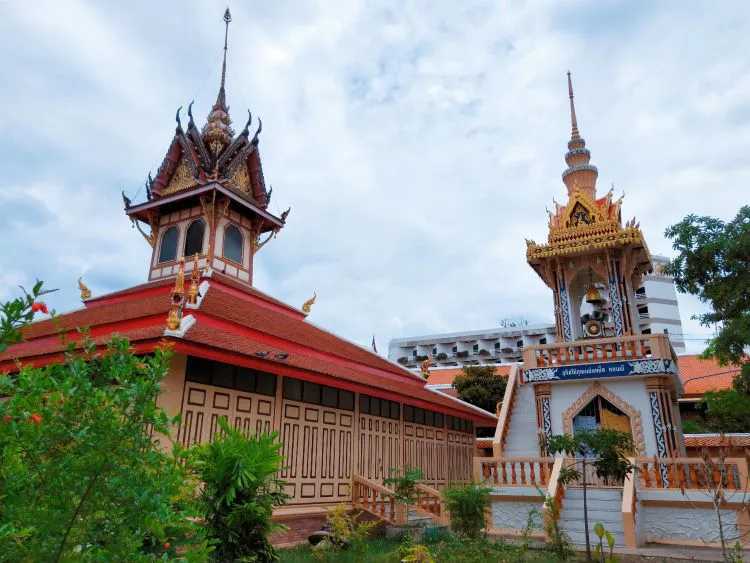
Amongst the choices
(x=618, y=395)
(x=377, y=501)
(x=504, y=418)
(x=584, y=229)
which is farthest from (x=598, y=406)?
(x=377, y=501)

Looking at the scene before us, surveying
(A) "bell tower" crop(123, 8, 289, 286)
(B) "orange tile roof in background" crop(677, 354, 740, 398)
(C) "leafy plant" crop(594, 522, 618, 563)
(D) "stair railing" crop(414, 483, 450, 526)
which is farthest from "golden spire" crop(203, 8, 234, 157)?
(B) "orange tile roof in background" crop(677, 354, 740, 398)

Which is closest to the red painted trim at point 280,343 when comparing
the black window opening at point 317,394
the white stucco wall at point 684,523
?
the black window opening at point 317,394

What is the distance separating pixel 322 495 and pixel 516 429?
19.5ft

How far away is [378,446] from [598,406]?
566 cm

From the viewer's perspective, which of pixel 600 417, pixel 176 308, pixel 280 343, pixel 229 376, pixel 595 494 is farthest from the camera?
pixel 600 417

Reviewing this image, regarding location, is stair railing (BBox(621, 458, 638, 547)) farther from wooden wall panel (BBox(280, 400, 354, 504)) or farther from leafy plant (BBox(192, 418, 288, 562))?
leafy plant (BBox(192, 418, 288, 562))

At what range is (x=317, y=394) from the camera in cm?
1257

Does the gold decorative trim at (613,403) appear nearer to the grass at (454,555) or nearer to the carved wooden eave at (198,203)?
the grass at (454,555)

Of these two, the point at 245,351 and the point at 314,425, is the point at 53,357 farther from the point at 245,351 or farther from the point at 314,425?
the point at 314,425

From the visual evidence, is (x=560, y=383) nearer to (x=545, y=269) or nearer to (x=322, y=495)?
(x=545, y=269)

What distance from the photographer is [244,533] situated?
5.45 m

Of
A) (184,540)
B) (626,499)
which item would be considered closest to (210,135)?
(626,499)

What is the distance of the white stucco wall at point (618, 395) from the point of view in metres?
13.6

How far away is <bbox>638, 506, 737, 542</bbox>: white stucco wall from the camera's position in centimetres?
1039
